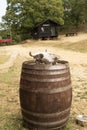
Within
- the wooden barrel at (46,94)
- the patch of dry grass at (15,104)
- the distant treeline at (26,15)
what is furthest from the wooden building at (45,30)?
the wooden barrel at (46,94)

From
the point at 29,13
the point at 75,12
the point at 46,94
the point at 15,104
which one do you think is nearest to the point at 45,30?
the point at 29,13

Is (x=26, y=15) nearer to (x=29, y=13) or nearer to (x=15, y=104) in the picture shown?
(x=29, y=13)

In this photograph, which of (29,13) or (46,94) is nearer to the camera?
(46,94)

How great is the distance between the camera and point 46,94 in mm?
4094

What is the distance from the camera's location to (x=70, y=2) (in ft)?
147

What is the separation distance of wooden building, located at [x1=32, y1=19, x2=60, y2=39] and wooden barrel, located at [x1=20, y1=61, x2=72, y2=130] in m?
31.6

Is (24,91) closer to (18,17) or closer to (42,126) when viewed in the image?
(42,126)

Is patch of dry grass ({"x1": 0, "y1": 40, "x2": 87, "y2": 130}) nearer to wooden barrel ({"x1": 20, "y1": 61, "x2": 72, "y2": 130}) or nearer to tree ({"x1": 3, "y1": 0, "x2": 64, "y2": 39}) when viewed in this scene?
wooden barrel ({"x1": 20, "y1": 61, "x2": 72, "y2": 130})

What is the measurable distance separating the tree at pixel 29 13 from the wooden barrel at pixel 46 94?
3222cm

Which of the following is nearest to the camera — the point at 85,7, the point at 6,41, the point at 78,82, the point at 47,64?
the point at 47,64

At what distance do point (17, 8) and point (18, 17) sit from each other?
1600 millimetres

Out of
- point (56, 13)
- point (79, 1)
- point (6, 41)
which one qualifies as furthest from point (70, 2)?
point (6, 41)

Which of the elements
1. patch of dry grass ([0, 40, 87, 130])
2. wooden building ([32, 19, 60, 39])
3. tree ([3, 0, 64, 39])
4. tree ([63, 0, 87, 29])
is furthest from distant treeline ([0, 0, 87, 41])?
patch of dry grass ([0, 40, 87, 130])

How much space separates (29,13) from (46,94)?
33573 mm
